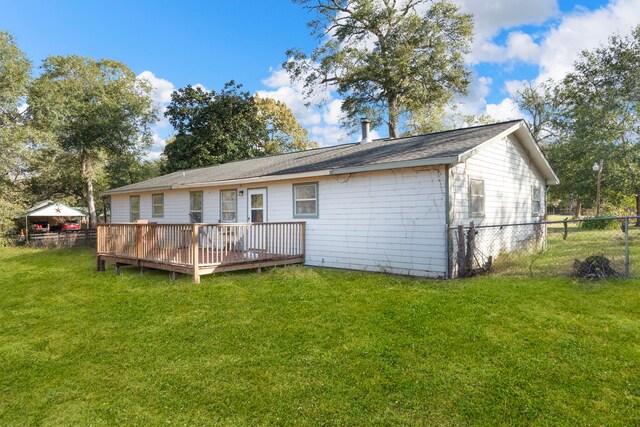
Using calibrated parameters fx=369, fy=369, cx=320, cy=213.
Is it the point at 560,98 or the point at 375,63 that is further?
the point at 560,98

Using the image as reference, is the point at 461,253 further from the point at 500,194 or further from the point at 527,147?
the point at 527,147

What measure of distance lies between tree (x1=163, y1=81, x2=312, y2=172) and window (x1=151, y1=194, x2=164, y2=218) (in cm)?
752

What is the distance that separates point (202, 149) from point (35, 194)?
11668 mm

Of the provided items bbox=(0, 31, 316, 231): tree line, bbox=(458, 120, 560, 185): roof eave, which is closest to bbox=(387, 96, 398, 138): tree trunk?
bbox=(0, 31, 316, 231): tree line

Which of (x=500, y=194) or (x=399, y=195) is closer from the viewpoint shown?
(x=399, y=195)

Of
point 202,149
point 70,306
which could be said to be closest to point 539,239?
point 70,306

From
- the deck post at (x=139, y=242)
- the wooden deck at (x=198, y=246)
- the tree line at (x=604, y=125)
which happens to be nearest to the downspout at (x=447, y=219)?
the wooden deck at (x=198, y=246)

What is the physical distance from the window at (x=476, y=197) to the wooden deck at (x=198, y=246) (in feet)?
13.6

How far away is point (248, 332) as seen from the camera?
468 cm

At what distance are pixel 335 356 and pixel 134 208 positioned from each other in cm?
1552

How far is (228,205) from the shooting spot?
1202 cm

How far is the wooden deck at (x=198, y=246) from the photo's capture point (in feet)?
25.6

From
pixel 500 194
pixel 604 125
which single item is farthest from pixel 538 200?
pixel 604 125

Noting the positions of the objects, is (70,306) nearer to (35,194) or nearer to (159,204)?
(159,204)
